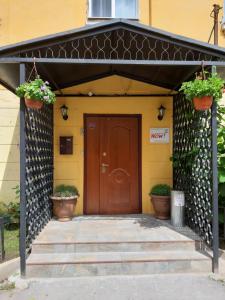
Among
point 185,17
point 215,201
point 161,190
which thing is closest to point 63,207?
point 161,190

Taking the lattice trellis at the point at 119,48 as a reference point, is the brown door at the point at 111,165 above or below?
below

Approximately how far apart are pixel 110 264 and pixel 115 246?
0.38m

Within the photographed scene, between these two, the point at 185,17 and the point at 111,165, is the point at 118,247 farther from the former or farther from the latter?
the point at 185,17

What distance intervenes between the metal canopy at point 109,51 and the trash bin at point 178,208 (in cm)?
205

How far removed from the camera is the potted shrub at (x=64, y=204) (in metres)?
5.60

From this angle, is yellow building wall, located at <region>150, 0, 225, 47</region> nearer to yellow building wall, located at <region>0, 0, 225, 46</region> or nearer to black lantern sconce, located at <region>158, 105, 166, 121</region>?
yellow building wall, located at <region>0, 0, 225, 46</region>

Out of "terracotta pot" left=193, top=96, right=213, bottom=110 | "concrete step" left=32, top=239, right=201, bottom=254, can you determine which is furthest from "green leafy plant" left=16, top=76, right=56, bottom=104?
"concrete step" left=32, top=239, right=201, bottom=254

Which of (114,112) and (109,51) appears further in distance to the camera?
(114,112)

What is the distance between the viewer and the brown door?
6305 millimetres

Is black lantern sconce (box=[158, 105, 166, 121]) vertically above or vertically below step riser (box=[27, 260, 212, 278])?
above

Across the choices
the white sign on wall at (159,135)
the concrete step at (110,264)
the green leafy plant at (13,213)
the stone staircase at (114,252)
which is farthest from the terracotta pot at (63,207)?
the white sign on wall at (159,135)

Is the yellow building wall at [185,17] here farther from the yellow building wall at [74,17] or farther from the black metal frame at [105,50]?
the black metal frame at [105,50]

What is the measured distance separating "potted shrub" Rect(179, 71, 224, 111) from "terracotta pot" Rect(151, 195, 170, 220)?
2.20 metres

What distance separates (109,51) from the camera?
15.7ft
